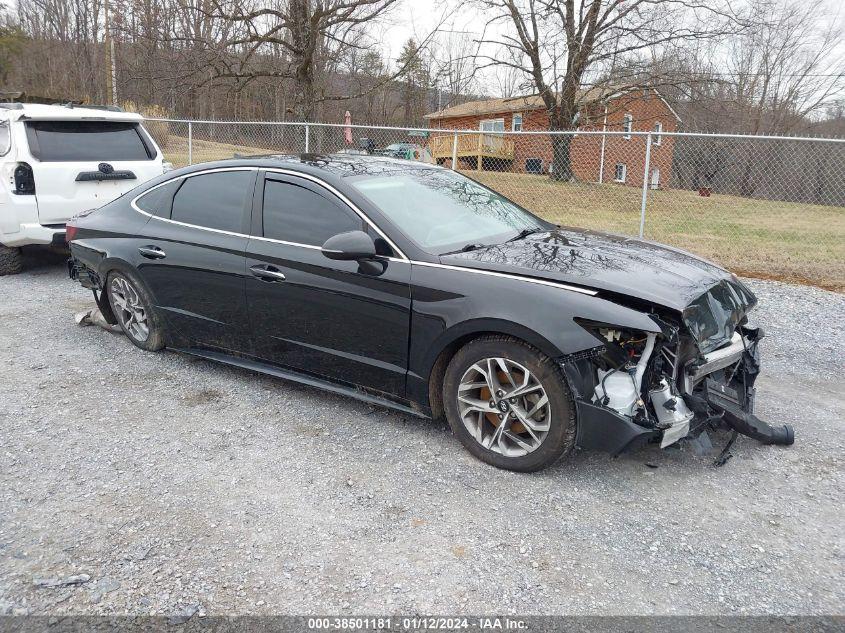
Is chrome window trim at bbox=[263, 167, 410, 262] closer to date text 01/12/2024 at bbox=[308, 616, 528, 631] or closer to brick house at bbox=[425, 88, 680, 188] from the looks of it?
date text 01/12/2024 at bbox=[308, 616, 528, 631]

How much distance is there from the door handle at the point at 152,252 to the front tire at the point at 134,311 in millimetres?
257

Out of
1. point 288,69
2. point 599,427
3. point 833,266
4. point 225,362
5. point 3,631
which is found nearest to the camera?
point 3,631

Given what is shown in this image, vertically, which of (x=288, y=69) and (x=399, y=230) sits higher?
(x=288, y=69)

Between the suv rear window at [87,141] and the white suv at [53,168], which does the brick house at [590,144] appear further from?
the white suv at [53,168]

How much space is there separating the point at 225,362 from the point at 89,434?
99cm

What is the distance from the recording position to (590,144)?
17031 mm

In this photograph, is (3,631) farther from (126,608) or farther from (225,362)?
(225,362)

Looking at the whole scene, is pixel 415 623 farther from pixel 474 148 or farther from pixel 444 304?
pixel 474 148

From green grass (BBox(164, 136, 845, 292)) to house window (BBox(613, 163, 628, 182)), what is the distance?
55.6 inches

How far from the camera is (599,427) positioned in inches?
120

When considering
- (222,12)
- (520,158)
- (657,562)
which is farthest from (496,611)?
(222,12)

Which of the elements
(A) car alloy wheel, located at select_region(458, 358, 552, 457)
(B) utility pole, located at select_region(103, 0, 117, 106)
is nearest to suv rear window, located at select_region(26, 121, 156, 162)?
(A) car alloy wheel, located at select_region(458, 358, 552, 457)

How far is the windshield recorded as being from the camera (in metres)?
3.79

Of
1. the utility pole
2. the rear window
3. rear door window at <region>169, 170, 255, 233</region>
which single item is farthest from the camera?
the utility pole
